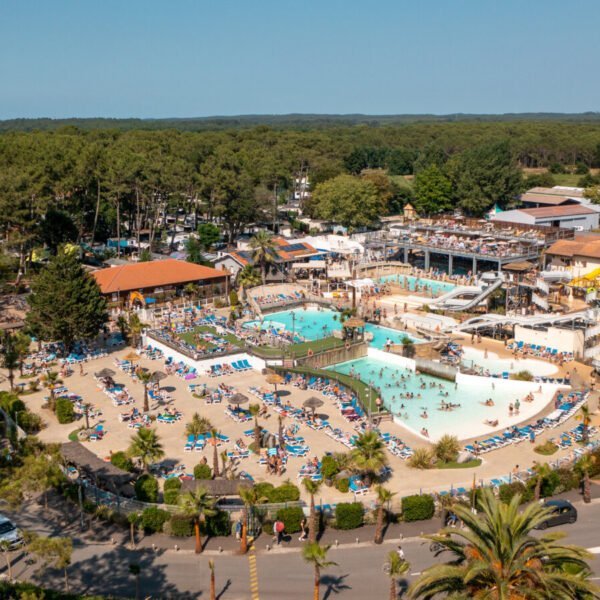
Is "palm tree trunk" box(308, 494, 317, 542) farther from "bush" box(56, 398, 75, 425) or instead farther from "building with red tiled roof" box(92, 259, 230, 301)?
"building with red tiled roof" box(92, 259, 230, 301)

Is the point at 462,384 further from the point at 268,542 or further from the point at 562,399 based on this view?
the point at 268,542

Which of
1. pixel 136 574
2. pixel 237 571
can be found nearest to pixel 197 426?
pixel 237 571

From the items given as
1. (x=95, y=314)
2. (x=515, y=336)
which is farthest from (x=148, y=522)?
(x=515, y=336)

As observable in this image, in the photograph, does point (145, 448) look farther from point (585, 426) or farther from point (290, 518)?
point (585, 426)

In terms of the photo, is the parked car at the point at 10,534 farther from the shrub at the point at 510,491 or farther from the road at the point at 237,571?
the shrub at the point at 510,491

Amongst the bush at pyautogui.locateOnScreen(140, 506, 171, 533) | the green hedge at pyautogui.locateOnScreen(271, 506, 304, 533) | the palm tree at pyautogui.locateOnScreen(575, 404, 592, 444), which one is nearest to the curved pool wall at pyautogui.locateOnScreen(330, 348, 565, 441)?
the palm tree at pyautogui.locateOnScreen(575, 404, 592, 444)

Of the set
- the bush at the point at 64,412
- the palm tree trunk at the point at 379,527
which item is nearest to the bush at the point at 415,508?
the palm tree trunk at the point at 379,527
